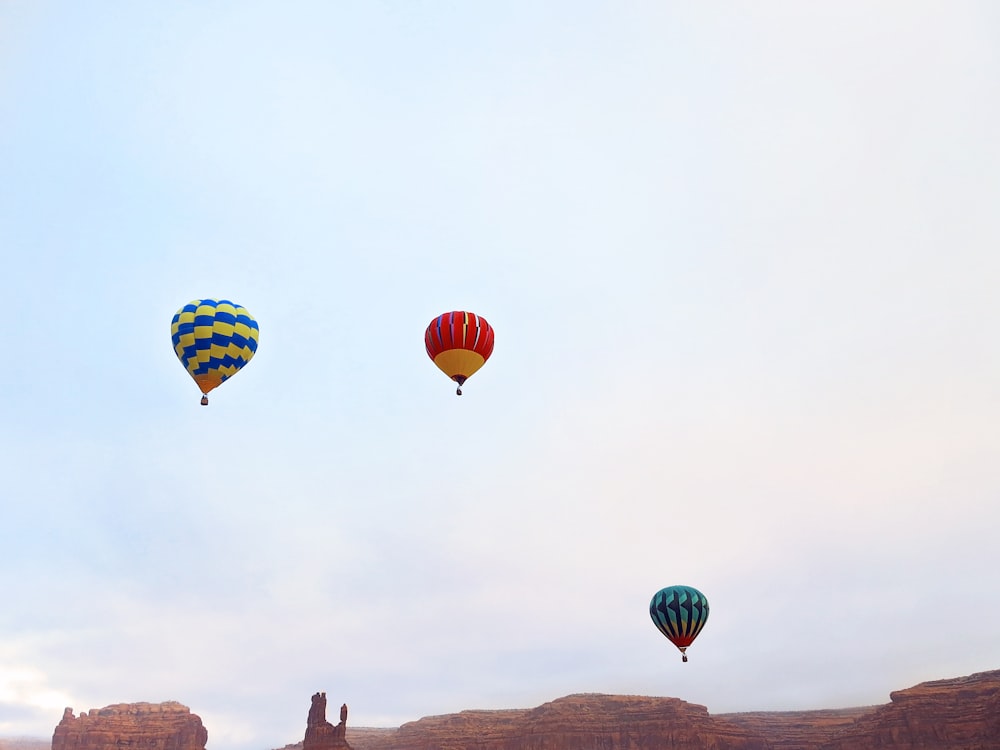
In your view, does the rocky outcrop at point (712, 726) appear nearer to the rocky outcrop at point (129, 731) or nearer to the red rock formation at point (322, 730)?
the red rock formation at point (322, 730)

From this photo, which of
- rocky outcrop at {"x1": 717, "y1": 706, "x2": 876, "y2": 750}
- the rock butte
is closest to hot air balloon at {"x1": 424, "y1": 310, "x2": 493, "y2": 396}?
the rock butte

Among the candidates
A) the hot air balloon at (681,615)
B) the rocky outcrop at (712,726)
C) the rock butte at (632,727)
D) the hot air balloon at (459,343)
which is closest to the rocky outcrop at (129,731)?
the rock butte at (632,727)

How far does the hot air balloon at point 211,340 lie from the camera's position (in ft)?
118

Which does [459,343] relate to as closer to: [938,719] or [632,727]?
[938,719]

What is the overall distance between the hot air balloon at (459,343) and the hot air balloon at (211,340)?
29.9 feet

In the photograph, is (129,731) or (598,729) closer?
(598,729)

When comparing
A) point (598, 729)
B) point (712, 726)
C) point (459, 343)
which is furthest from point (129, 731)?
point (459, 343)

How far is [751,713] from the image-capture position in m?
155

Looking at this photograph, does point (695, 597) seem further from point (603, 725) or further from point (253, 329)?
point (603, 725)

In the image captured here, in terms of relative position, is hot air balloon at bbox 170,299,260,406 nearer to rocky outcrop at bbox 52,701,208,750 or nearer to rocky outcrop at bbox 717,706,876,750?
rocky outcrop at bbox 717,706,876,750

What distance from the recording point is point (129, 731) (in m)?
150

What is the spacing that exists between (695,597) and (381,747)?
427 ft

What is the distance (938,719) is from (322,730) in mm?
93832

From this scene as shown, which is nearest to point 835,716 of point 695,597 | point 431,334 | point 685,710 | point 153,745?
point 685,710
